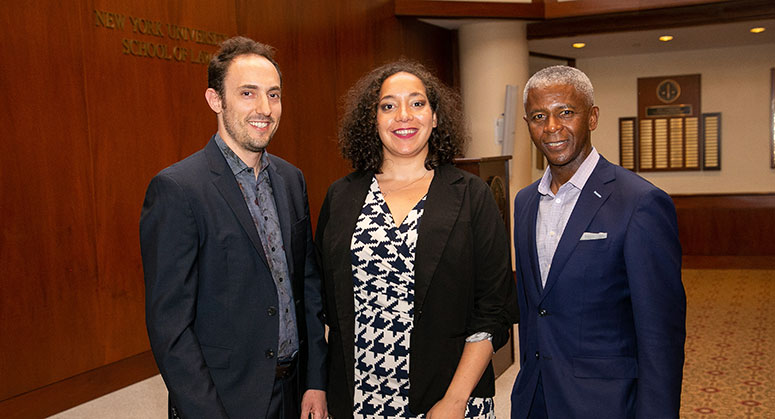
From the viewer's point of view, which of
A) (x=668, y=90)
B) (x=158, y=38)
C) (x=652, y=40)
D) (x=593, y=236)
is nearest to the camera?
(x=593, y=236)

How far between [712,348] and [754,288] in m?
3.00

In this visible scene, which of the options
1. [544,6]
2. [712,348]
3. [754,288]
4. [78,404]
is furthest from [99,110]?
[754,288]

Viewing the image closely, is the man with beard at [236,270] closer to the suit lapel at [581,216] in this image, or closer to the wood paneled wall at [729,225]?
the suit lapel at [581,216]

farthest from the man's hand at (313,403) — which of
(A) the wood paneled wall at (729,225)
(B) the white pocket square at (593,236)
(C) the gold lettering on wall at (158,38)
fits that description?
(A) the wood paneled wall at (729,225)

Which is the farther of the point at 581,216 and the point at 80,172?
the point at 80,172

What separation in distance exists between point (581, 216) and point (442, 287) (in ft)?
1.56

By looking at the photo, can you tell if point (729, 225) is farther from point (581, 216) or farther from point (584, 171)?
point (581, 216)

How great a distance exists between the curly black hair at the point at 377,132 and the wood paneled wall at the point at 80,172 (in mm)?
2748

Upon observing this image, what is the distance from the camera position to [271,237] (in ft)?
6.70

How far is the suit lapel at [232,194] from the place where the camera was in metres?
1.91

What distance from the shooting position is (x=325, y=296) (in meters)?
2.23

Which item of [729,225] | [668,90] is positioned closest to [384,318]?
[729,225]

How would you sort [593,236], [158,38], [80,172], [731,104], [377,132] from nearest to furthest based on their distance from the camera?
1. [593,236]
2. [377,132]
3. [80,172]
4. [158,38]
5. [731,104]

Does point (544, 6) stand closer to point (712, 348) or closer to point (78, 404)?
point (712, 348)
